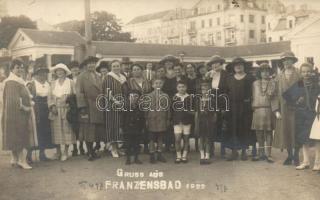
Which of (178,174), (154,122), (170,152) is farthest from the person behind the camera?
(170,152)

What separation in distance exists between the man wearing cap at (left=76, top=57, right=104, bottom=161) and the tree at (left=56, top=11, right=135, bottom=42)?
25 cm

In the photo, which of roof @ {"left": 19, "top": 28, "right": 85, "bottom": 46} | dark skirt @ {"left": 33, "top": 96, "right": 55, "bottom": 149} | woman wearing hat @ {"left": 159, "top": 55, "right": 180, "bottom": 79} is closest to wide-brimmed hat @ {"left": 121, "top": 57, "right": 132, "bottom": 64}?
woman wearing hat @ {"left": 159, "top": 55, "right": 180, "bottom": 79}

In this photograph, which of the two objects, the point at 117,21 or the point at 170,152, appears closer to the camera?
the point at 117,21

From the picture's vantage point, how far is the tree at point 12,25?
3945 millimetres

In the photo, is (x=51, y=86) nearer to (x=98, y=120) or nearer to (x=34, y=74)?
(x=34, y=74)

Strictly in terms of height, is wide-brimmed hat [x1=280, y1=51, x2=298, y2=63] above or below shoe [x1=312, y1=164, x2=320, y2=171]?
above

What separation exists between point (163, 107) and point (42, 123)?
1.22m

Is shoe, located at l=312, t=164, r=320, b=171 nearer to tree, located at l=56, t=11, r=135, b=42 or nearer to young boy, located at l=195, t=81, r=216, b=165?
young boy, located at l=195, t=81, r=216, b=165

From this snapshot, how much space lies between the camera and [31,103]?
405 centimetres

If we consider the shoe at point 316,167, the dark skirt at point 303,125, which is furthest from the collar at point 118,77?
the shoe at point 316,167

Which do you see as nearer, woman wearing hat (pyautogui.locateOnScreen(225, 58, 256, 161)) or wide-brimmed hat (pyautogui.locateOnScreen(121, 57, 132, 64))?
woman wearing hat (pyautogui.locateOnScreen(225, 58, 256, 161))

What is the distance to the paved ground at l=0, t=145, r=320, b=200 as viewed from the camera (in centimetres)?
349

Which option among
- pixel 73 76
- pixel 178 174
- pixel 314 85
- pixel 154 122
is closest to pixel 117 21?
pixel 73 76

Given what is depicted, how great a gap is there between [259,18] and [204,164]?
148cm
